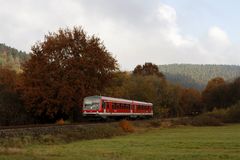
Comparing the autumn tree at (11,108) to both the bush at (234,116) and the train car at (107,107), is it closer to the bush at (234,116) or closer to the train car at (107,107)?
the train car at (107,107)

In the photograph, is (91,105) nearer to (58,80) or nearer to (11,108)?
(58,80)

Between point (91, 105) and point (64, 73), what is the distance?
4.77 m

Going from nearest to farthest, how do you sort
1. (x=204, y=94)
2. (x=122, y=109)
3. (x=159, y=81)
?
(x=122, y=109) < (x=159, y=81) < (x=204, y=94)

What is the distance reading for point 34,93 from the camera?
41.3m

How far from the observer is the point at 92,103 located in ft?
139

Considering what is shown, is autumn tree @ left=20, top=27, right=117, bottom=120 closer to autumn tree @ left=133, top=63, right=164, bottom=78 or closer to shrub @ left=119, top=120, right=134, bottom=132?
shrub @ left=119, top=120, right=134, bottom=132

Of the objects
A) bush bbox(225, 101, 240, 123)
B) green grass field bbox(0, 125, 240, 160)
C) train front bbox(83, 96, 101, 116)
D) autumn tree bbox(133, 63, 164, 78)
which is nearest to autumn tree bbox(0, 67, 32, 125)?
train front bbox(83, 96, 101, 116)

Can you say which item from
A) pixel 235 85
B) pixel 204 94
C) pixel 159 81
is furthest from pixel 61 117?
pixel 204 94

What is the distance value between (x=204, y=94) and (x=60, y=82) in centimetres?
8387

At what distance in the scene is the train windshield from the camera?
4225 centimetres

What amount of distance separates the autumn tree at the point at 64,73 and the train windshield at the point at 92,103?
39.0 inches

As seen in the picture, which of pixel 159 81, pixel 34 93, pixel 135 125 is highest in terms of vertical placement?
pixel 159 81

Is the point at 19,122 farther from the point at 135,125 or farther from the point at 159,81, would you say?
the point at 159,81

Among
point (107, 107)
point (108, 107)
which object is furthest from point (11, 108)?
point (108, 107)
